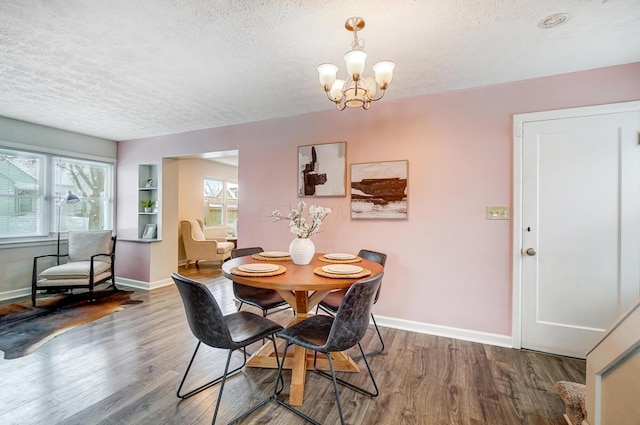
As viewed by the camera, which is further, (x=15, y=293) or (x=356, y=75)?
(x=15, y=293)

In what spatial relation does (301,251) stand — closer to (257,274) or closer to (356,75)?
(257,274)

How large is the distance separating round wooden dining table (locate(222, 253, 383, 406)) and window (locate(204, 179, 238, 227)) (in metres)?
4.83

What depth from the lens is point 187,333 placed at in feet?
9.09

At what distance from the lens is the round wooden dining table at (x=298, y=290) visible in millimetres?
1632

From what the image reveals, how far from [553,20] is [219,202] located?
675cm

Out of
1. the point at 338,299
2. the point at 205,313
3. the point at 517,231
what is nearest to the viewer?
the point at 205,313

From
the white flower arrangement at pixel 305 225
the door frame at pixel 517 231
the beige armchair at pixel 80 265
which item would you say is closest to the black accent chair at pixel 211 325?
the white flower arrangement at pixel 305 225

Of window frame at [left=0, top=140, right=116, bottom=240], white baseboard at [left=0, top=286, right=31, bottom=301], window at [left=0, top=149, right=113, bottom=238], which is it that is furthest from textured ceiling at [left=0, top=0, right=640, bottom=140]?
white baseboard at [left=0, top=286, right=31, bottom=301]

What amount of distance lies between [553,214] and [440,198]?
91cm

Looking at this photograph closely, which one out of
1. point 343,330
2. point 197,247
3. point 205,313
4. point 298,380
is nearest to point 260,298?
point 298,380

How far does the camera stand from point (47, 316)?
3.12 m

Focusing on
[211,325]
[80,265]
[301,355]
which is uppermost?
[211,325]

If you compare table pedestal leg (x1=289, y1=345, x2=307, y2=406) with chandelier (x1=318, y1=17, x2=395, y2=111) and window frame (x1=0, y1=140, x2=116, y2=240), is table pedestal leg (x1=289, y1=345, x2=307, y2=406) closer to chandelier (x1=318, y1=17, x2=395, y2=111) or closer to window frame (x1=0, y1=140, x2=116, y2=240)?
chandelier (x1=318, y1=17, x2=395, y2=111)

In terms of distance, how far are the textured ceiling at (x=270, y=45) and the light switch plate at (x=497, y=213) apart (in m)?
1.16
